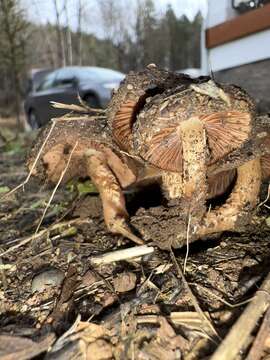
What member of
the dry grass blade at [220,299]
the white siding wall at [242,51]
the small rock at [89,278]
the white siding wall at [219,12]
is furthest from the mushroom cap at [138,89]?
the white siding wall at [219,12]

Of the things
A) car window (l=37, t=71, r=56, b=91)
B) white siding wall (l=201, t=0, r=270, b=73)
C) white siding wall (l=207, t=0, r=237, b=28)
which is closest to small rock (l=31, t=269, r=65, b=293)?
white siding wall (l=201, t=0, r=270, b=73)

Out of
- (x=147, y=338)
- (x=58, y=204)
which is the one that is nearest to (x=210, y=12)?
(x=58, y=204)

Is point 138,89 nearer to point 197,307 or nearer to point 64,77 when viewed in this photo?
point 197,307

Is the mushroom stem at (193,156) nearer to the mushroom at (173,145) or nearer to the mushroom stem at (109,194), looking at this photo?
the mushroom at (173,145)

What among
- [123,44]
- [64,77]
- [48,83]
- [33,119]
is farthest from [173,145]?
[123,44]

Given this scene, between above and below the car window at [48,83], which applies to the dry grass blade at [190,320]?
below

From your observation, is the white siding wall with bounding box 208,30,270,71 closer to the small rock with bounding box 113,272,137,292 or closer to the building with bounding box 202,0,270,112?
the building with bounding box 202,0,270,112

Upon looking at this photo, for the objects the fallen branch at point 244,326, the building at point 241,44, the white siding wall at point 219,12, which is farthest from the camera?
the white siding wall at point 219,12
